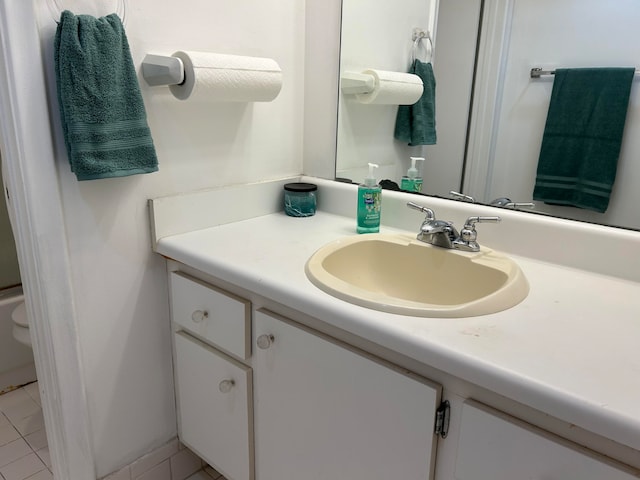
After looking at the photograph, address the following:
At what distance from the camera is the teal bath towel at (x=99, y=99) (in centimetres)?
98

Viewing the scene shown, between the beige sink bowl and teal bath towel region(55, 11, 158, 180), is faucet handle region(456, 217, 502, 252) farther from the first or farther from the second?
teal bath towel region(55, 11, 158, 180)

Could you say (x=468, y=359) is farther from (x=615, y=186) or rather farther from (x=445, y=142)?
→ (x=445, y=142)

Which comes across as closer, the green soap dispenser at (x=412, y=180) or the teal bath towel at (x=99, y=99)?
the teal bath towel at (x=99, y=99)

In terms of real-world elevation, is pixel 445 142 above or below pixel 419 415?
above

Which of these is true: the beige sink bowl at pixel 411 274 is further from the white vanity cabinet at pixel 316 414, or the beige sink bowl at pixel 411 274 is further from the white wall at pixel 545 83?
the white wall at pixel 545 83

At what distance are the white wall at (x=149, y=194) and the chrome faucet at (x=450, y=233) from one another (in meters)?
0.58

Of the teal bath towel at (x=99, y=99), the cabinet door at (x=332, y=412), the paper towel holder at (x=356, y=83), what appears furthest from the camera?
the paper towel holder at (x=356, y=83)

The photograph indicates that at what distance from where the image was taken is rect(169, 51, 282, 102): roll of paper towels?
1.14 m

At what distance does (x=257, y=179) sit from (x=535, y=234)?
0.82 meters

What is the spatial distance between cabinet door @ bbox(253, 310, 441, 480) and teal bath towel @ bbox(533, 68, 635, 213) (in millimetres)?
634

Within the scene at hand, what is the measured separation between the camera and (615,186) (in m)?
1.06

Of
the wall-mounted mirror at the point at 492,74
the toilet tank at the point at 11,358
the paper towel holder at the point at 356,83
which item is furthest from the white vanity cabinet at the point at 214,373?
the toilet tank at the point at 11,358

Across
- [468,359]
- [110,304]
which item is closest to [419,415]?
[468,359]

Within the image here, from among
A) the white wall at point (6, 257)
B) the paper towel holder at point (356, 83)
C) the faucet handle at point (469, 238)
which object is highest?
the paper towel holder at point (356, 83)
